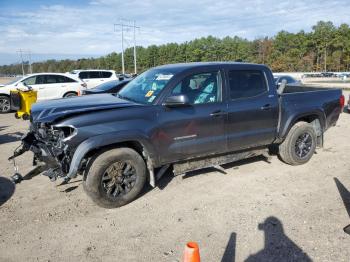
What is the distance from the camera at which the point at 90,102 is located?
4.92 m

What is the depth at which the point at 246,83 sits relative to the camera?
5.52 metres

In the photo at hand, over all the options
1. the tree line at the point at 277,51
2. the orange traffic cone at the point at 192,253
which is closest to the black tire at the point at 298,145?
the orange traffic cone at the point at 192,253

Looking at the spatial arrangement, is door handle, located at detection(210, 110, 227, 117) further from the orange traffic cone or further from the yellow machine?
the yellow machine

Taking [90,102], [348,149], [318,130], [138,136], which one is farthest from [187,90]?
[348,149]

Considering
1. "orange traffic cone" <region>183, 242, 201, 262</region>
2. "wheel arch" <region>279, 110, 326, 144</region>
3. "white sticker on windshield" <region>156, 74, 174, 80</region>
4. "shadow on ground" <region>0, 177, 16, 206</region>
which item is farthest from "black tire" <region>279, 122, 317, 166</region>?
"shadow on ground" <region>0, 177, 16, 206</region>

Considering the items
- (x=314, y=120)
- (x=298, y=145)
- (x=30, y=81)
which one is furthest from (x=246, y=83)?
(x=30, y=81)

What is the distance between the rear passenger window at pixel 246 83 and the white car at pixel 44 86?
1082 cm

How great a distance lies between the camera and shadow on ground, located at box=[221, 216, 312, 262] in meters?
3.40

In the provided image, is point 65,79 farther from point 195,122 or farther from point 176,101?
point 176,101

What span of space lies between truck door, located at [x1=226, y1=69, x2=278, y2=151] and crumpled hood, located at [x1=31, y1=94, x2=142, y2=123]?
1582 millimetres

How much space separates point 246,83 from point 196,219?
2.44 metres

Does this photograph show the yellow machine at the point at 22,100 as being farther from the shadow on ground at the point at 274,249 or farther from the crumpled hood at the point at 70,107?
the shadow on ground at the point at 274,249

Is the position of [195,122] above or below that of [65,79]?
below

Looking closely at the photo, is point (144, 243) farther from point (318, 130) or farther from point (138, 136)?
point (318, 130)
